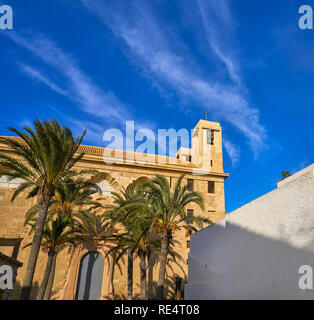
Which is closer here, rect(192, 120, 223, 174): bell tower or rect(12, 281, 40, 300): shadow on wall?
rect(12, 281, 40, 300): shadow on wall

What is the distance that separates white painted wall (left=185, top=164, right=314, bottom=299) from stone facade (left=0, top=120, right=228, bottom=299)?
835 cm

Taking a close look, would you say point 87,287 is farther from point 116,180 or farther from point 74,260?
point 116,180

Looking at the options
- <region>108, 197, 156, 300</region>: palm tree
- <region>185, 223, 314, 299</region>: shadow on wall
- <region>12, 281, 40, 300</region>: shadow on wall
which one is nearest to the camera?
<region>185, 223, 314, 299</region>: shadow on wall

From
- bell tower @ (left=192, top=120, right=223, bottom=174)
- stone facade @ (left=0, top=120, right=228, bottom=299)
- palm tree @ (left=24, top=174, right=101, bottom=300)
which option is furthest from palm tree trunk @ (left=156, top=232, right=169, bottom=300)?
bell tower @ (left=192, top=120, right=223, bottom=174)

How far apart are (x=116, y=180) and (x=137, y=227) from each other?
25.4 feet

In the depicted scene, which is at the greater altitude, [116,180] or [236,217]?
[116,180]

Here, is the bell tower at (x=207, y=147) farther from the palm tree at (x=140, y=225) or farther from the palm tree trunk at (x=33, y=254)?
the palm tree trunk at (x=33, y=254)

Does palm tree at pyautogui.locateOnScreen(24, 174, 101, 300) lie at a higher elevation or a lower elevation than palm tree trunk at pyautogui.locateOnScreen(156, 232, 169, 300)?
higher

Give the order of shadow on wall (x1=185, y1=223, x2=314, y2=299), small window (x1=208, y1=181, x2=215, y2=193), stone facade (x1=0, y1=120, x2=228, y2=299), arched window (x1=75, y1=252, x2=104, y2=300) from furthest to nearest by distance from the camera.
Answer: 1. small window (x1=208, y1=181, x2=215, y2=193)
2. stone facade (x1=0, y1=120, x2=228, y2=299)
3. arched window (x1=75, y1=252, x2=104, y2=300)
4. shadow on wall (x1=185, y1=223, x2=314, y2=299)

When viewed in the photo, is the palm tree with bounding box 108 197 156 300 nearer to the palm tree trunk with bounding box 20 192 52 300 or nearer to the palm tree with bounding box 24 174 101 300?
the palm tree with bounding box 24 174 101 300

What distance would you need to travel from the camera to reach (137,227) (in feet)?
53.4

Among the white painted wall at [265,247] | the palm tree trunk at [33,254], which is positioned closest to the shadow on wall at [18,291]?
the palm tree trunk at [33,254]

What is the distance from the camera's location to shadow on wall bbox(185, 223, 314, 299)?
8383mm
